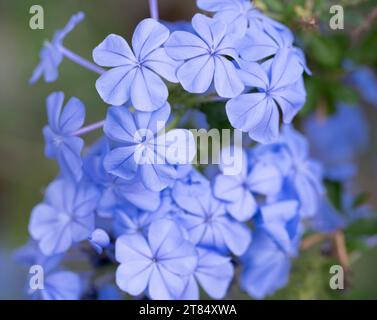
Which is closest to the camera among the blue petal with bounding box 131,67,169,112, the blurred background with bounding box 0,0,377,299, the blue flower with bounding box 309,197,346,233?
the blue petal with bounding box 131,67,169,112

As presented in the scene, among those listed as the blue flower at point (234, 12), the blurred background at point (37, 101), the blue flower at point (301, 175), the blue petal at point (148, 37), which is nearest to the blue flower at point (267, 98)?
the blue flower at point (234, 12)

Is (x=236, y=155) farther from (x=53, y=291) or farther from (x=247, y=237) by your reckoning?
(x=53, y=291)

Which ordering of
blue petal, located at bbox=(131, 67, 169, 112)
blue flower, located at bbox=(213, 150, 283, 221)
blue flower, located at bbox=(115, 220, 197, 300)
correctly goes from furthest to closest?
blue flower, located at bbox=(213, 150, 283, 221), blue flower, located at bbox=(115, 220, 197, 300), blue petal, located at bbox=(131, 67, 169, 112)

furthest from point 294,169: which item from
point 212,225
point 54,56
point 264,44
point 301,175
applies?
point 54,56

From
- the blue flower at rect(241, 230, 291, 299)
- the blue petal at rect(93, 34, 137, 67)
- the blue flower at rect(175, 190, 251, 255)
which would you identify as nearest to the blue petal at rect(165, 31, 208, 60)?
the blue petal at rect(93, 34, 137, 67)

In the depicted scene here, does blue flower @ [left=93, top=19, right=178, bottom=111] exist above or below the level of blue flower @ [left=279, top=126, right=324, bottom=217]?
above

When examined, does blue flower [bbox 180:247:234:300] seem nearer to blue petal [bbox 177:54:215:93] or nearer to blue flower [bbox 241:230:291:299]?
blue flower [bbox 241:230:291:299]

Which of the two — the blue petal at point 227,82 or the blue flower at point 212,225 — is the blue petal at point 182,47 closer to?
the blue petal at point 227,82
